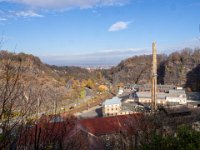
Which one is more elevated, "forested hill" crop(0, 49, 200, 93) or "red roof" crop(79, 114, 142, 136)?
"forested hill" crop(0, 49, 200, 93)

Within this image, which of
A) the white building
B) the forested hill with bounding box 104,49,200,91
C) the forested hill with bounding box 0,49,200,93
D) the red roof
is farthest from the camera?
the forested hill with bounding box 104,49,200,91

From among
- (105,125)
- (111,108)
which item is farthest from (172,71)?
(105,125)

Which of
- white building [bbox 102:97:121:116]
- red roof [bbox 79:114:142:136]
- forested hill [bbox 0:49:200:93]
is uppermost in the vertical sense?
forested hill [bbox 0:49:200:93]

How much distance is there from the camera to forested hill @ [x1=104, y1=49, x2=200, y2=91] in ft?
110

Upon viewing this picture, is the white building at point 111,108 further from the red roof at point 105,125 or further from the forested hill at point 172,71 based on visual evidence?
the forested hill at point 172,71

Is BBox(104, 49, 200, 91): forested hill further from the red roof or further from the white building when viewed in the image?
the red roof

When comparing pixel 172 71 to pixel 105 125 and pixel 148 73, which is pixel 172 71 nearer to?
pixel 148 73

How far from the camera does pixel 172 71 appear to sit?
35.6 metres

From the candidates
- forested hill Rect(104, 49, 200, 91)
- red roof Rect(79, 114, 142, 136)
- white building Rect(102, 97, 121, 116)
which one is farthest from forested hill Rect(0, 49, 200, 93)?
red roof Rect(79, 114, 142, 136)

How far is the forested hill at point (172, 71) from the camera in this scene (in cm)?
3344

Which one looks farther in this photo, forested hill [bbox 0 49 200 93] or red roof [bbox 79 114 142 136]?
forested hill [bbox 0 49 200 93]

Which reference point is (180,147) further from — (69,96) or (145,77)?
(145,77)

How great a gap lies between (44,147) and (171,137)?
4.27ft

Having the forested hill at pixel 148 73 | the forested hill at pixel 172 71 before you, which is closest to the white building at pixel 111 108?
the forested hill at pixel 148 73
